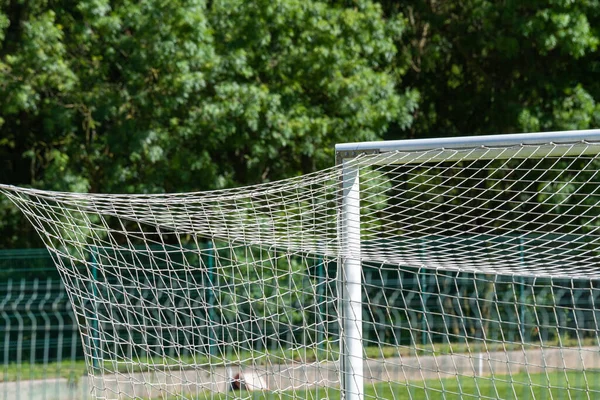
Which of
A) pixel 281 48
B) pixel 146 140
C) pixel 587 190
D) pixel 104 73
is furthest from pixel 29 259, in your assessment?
pixel 587 190

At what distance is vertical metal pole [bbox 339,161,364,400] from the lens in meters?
4.61

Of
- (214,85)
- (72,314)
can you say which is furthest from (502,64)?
(72,314)

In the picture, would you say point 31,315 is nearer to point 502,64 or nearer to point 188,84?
point 188,84

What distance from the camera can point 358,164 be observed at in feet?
15.6

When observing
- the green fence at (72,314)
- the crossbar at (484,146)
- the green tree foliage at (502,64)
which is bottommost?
the green fence at (72,314)

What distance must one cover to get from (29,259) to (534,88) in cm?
740

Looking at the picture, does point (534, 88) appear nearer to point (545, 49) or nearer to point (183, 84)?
point (545, 49)

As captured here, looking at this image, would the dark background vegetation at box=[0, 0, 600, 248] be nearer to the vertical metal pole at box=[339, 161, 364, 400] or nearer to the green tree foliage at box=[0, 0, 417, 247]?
the green tree foliage at box=[0, 0, 417, 247]

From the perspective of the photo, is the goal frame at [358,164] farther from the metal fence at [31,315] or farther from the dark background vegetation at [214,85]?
the dark background vegetation at [214,85]

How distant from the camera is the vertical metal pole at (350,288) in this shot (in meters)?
4.61

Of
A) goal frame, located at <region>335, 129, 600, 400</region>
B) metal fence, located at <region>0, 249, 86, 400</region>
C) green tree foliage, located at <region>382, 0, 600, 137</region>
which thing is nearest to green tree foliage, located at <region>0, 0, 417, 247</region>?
green tree foliage, located at <region>382, 0, 600, 137</region>

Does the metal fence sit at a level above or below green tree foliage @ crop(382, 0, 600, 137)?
below

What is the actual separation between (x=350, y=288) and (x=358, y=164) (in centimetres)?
62

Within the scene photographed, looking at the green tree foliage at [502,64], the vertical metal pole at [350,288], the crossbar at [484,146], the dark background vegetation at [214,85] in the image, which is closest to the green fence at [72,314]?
the dark background vegetation at [214,85]
